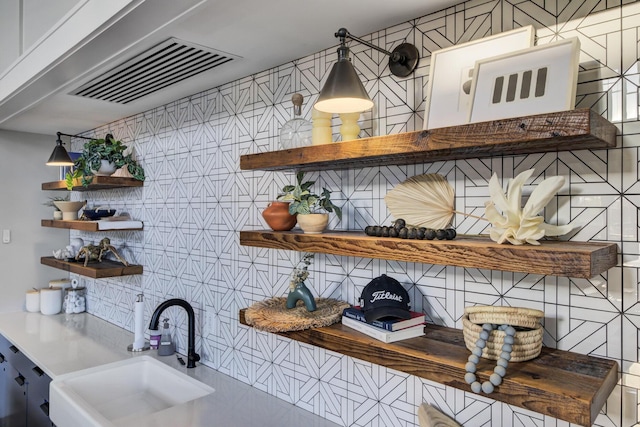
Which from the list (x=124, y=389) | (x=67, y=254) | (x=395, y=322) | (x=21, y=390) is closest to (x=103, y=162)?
(x=67, y=254)

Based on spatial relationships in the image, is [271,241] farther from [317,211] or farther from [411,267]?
[411,267]

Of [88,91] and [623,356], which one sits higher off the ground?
[88,91]

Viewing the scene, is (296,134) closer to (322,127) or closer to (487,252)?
(322,127)

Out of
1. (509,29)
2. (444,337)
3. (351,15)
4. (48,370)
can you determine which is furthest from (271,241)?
(48,370)

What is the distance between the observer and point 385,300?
123 cm

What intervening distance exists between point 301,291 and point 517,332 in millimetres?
700

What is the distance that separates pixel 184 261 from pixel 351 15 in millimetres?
1534

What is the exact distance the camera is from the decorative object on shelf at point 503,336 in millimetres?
940

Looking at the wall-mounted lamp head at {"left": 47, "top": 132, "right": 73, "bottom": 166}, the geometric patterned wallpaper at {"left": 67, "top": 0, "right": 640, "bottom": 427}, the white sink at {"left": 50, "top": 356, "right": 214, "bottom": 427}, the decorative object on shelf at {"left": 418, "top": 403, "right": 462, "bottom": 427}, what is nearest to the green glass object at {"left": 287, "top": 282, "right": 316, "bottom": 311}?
the geometric patterned wallpaper at {"left": 67, "top": 0, "right": 640, "bottom": 427}

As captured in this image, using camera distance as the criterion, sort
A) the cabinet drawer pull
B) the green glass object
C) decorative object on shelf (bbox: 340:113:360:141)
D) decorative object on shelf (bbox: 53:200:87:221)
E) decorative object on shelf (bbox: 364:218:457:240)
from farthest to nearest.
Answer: decorative object on shelf (bbox: 53:200:87:221) → the cabinet drawer pull → the green glass object → decorative object on shelf (bbox: 340:113:360:141) → decorative object on shelf (bbox: 364:218:457:240)

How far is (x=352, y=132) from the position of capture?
4.39 feet

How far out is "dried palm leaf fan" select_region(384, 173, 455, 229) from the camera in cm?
125

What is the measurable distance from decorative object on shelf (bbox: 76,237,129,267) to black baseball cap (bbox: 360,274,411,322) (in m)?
2.06

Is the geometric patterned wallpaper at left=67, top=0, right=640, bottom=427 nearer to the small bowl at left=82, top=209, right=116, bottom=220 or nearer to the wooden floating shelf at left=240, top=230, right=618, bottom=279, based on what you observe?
the wooden floating shelf at left=240, top=230, right=618, bottom=279
